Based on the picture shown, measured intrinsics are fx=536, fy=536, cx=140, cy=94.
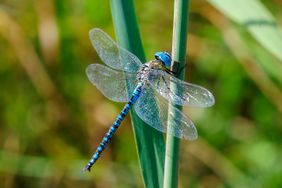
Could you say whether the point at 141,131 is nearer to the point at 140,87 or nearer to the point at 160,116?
the point at 160,116

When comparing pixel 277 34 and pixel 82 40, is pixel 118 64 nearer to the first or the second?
pixel 277 34

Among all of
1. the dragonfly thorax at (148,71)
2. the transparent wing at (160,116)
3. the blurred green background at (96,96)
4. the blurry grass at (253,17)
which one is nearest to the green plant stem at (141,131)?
the transparent wing at (160,116)

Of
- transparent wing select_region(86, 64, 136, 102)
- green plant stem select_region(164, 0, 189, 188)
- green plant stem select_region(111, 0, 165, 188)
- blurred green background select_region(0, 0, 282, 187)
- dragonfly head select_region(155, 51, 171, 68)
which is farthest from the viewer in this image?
blurred green background select_region(0, 0, 282, 187)

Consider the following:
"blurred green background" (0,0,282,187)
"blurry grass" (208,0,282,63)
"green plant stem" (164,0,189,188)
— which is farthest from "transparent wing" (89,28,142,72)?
"blurred green background" (0,0,282,187)

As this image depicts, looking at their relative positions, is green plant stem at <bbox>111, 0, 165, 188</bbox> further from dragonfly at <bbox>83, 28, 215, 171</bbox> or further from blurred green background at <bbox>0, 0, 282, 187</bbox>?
blurred green background at <bbox>0, 0, 282, 187</bbox>

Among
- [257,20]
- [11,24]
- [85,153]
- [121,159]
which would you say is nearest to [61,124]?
[85,153]

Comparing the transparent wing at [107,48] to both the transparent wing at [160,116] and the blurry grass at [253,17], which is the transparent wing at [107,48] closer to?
the transparent wing at [160,116]

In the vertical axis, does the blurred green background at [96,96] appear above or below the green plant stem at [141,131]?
below
